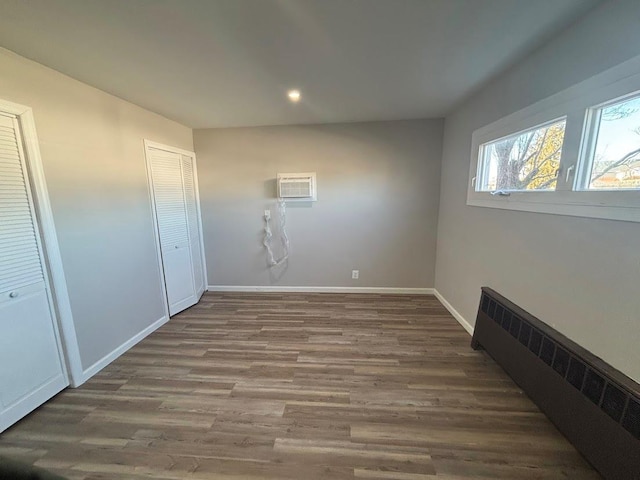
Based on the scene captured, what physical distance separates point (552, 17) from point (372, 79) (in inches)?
44.7

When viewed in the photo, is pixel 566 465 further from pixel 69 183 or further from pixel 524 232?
pixel 69 183

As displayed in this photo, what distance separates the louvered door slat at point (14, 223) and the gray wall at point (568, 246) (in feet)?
11.7

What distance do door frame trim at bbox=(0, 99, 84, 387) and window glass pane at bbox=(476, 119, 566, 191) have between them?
3.57 m

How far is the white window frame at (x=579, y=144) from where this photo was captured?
1279mm

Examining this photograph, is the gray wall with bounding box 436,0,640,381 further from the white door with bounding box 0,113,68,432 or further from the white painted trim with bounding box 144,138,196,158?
the white door with bounding box 0,113,68,432

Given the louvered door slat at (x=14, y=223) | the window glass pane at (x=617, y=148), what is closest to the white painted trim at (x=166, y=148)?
the louvered door slat at (x=14, y=223)

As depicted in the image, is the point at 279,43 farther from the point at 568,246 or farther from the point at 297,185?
the point at 568,246

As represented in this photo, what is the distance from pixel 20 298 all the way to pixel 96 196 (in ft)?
3.10

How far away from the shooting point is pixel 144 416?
1.80 m

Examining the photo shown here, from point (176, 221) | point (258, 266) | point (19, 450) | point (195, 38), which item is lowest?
point (19, 450)

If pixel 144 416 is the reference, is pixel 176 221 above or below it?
above

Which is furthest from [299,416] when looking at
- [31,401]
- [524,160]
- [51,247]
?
[524,160]

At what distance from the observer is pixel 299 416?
177 centimetres

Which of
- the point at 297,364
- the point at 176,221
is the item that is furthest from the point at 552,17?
the point at 176,221
